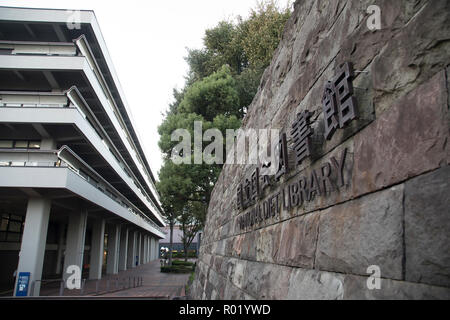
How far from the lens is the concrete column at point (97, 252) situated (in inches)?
851

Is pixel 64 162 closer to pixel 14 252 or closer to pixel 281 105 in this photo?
pixel 14 252

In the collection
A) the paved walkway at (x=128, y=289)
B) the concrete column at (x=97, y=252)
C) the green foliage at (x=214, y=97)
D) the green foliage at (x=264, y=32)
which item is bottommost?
the paved walkway at (x=128, y=289)

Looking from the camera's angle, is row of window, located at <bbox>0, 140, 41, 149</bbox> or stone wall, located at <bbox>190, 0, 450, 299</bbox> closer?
stone wall, located at <bbox>190, 0, 450, 299</bbox>

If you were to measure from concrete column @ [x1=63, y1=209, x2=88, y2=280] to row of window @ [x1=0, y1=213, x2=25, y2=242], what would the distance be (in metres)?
3.69

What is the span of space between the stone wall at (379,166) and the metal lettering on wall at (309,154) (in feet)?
0.17

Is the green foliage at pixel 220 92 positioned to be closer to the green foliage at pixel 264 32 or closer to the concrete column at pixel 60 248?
the green foliage at pixel 264 32

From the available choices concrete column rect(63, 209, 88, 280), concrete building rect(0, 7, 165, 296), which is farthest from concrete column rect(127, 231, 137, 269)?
concrete column rect(63, 209, 88, 280)

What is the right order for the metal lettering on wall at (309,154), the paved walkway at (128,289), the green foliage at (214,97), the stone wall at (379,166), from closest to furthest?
the stone wall at (379,166)
the metal lettering on wall at (309,154)
the paved walkway at (128,289)
the green foliage at (214,97)

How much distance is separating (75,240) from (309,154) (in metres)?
18.5

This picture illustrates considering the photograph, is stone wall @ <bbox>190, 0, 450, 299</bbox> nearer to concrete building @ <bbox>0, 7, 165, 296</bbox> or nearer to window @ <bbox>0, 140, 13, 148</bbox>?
concrete building @ <bbox>0, 7, 165, 296</bbox>

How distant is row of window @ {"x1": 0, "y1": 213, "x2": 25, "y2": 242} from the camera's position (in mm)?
17234

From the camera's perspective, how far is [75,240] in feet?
56.7

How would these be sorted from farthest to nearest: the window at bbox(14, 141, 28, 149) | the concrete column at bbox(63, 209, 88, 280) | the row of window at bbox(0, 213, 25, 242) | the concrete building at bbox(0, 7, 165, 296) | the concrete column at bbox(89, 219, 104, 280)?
the concrete column at bbox(89, 219, 104, 280)
the row of window at bbox(0, 213, 25, 242)
the concrete column at bbox(63, 209, 88, 280)
the window at bbox(14, 141, 28, 149)
the concrete building at bbox(0, 7, 165, 296)

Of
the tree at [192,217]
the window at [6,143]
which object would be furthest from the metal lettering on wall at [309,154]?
the window at [6,143]
